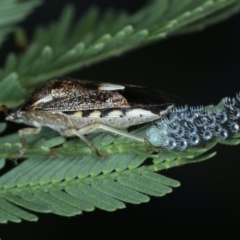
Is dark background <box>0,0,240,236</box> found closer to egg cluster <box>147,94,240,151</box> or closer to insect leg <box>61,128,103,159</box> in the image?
insect leg <box>61,128,103,159</box>

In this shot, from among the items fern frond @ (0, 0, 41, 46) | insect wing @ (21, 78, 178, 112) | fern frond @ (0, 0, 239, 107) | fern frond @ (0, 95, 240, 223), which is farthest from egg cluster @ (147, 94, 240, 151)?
fern frond @ (0, 0, 41, 46)

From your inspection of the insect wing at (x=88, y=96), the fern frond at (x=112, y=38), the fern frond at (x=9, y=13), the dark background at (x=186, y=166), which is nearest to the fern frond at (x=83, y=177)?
the insect wing at (x=88, y=96)

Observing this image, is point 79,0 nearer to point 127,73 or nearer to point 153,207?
point 127,73

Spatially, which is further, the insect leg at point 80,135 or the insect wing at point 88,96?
the insect wing at point 88,96

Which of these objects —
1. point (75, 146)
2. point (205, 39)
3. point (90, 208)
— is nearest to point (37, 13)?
point (205, 39)

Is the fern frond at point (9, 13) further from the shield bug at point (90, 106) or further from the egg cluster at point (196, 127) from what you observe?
the egg cluster at point (196, 127)

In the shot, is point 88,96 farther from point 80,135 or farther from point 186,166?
point 186,166
